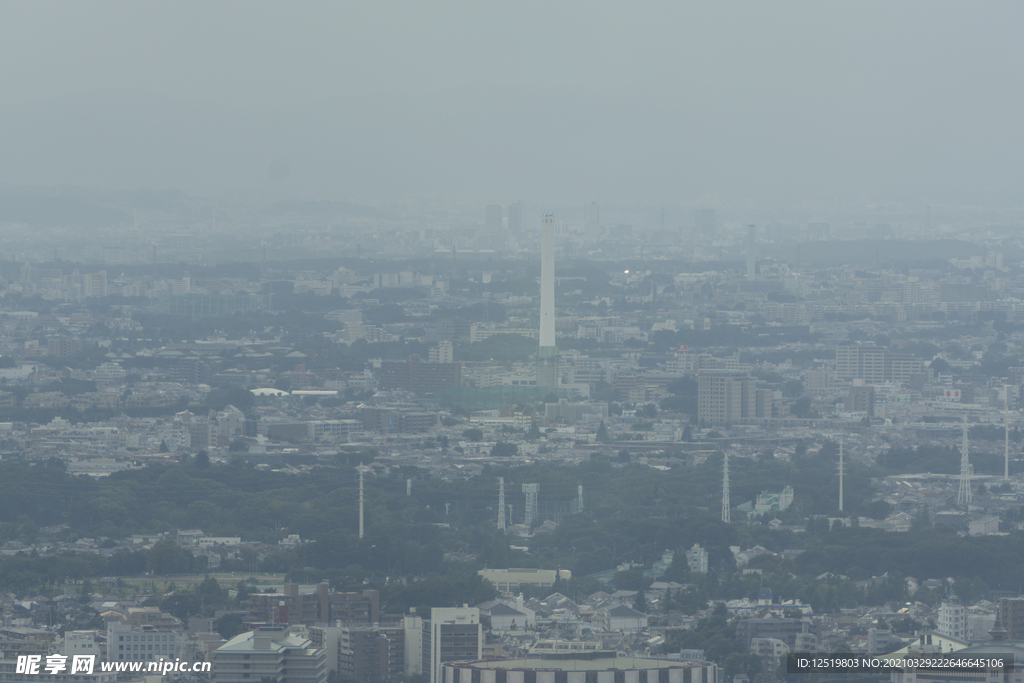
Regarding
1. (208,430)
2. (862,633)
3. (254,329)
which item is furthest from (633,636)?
(254,329)

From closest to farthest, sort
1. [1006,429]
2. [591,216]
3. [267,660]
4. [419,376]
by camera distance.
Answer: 1. [267,660]
2. [1006,429]
3. [419,376]
4. [591,216]

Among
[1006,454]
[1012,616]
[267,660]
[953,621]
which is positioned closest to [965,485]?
[1006,454]

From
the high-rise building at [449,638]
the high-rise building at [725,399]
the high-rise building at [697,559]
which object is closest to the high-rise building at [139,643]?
the high-rise building at [449,638]

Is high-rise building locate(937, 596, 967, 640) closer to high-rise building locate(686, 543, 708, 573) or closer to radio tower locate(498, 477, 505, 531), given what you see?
high-rise building locate(686, 543, 708, 573)

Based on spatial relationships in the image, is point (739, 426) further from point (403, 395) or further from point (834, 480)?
point (834, 480)

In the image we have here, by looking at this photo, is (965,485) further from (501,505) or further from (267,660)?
(267,660)

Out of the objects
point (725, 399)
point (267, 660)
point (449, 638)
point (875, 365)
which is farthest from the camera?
point (875, 365)

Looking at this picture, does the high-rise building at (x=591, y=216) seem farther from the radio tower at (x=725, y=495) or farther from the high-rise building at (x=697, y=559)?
the high-rise building at (x=697, y=559)
